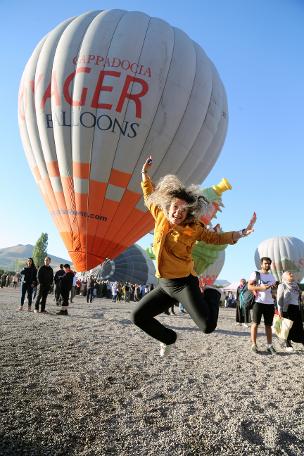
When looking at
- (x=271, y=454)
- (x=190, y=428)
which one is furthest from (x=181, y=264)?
(x=271, y=454)

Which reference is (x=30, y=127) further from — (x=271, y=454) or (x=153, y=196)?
(x=271, y=454)

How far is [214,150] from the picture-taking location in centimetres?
1928

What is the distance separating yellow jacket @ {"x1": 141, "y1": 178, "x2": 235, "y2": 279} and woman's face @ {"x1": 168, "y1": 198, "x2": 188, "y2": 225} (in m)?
0.07

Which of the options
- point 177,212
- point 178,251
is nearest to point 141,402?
point 178,251

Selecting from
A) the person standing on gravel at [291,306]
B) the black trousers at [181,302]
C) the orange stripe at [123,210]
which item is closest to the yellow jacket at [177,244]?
the black trousers at [181,302]

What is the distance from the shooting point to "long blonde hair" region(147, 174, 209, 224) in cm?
445

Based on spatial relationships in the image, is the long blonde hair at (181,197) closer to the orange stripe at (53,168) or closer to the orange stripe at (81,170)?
the orange stripe at (81,170)

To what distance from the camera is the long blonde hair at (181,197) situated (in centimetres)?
445

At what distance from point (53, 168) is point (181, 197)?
14.1 m

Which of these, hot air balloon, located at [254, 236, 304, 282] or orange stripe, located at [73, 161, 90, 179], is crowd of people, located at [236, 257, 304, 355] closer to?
orange stripe, located at [73, 161, 90, 179]

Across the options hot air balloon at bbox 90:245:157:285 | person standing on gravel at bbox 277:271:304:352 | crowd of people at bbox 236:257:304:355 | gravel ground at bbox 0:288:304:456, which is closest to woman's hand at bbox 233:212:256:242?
gravel ground at bbox 0:288:304:456

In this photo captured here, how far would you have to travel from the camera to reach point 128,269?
52.1 meters

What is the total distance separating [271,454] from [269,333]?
5.34 meters

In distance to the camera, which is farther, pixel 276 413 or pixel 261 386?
pixel 261 386
